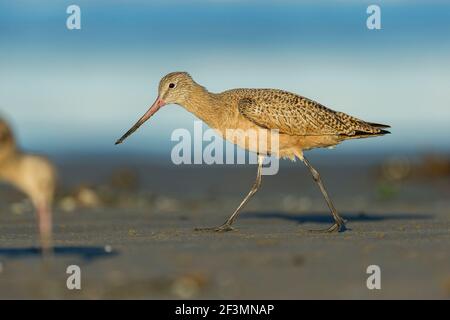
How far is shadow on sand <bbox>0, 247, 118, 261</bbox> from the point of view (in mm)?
7857

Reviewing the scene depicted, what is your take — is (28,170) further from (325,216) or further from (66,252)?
(325,216)

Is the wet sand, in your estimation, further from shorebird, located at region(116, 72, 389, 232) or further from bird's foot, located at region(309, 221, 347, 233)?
shorebird, located at region(116, 72, 389, 232)

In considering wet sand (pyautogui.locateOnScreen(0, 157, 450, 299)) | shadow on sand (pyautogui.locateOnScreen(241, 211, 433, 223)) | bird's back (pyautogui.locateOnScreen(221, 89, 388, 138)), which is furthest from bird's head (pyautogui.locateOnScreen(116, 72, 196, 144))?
shadow on sand (pyautogui.locateOnScreen(241, 211, 433, 223))

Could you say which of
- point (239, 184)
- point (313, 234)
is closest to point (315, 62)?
point (239, 184)

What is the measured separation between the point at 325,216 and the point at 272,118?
2.34m

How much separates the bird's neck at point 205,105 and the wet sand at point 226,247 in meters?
1.18

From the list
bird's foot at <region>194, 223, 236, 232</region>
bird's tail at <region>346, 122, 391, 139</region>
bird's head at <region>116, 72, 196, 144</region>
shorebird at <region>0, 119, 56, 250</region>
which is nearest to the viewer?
shorebird at <region>0, 119, 56, 250</region>

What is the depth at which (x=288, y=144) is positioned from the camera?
10594mm

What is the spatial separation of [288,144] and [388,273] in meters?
3.69

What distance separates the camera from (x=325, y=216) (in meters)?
12.4

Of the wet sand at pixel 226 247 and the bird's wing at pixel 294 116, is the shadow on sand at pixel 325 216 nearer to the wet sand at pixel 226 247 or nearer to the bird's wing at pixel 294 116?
the wet sand at pixel 226 247
